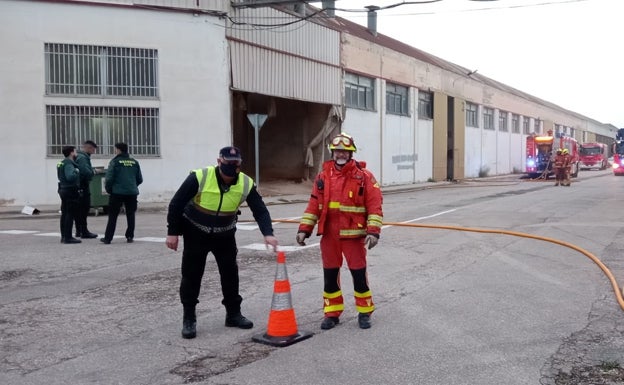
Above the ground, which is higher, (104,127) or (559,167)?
(104,127)

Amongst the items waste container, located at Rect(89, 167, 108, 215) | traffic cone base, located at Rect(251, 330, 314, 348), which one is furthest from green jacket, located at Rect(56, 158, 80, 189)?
traffic cone base, located at Rect(251, 330, 314, 348)

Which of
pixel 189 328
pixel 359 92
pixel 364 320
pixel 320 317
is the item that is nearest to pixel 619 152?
pixel 359 92

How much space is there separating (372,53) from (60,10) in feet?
54.5

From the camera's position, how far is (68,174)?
1082 cm

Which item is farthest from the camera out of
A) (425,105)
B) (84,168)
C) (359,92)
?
(425,105)

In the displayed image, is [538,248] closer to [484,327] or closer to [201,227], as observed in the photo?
[484,327]

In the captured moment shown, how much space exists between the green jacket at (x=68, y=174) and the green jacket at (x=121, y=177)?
0.64m

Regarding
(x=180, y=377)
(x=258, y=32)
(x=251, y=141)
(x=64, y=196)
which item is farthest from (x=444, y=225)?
(x=251, y=141)

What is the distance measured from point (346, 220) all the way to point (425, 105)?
3280 centimetres

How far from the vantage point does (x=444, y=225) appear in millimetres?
13477

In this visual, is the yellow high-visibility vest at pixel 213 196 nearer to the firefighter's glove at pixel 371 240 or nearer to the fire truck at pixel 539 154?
the firefighter's glove at pixel 371 240

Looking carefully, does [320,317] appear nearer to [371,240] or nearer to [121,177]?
[371,240]

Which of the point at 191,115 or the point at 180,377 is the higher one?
the point at 191,115

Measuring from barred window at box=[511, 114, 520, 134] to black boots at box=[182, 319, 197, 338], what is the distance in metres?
51.8
